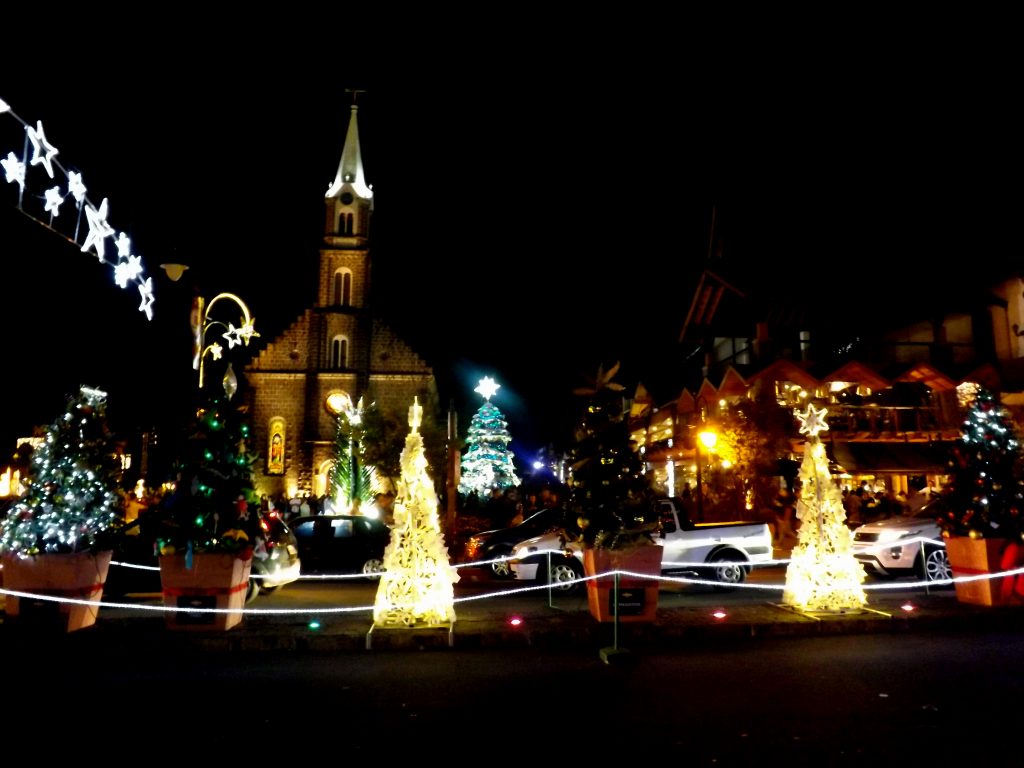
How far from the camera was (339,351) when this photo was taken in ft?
163

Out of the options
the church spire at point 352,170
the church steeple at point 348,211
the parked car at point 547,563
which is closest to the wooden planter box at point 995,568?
the parked car at point 547,563

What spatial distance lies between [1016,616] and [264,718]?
938 centimetres

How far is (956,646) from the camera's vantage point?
8656mm

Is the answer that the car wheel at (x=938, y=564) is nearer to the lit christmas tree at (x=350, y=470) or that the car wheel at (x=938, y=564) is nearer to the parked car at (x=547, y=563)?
the parked car at (x=547, y=563)

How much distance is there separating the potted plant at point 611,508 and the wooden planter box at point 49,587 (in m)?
6.15

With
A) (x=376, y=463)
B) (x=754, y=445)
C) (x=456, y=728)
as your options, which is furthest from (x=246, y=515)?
(x=376, y=463)

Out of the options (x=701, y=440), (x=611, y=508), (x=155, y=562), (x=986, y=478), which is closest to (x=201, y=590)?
(x=155, y=562)

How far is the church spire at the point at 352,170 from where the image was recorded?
51.7 m

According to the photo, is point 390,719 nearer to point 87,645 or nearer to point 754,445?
point 87,645

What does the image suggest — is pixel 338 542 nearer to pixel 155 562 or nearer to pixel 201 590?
pixel 155 562

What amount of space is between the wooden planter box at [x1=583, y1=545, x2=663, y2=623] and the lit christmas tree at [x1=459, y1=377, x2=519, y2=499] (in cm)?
3417

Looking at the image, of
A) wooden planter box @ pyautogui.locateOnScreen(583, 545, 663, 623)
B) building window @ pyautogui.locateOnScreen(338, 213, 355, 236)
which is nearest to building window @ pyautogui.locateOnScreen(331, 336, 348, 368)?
building window @ pyautogui.locateOnScreen(338, 213, 355, 236)

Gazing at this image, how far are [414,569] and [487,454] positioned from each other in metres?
35.5

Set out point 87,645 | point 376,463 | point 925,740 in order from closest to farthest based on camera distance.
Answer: point 925,740 → point 87,645 → point 376,463
